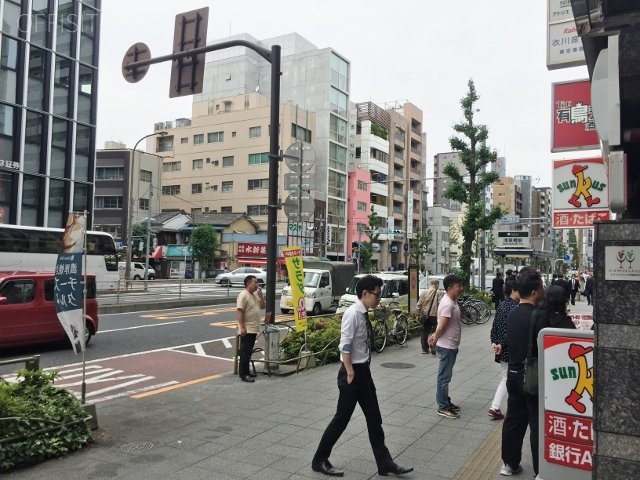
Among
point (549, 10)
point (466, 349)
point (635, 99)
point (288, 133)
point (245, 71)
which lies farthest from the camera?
point (245, 71)

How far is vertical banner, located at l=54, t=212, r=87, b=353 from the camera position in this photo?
20.0ft

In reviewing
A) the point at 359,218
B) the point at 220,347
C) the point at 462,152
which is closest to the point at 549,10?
the point at 220,347

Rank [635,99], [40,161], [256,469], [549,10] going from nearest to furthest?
[635,99], [256,469], [549,10], [40,161]

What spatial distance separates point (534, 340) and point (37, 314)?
10.0m

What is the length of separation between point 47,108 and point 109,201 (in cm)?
2285

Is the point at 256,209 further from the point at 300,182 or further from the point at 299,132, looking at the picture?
the point at 300,182

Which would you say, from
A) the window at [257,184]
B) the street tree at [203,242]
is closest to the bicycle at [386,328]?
the street tree at [203,242]

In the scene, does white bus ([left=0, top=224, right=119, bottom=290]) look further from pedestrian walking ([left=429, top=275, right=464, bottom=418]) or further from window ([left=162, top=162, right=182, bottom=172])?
window ([left=162, top=162, right=182, bottom=172])

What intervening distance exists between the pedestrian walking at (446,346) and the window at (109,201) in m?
53.7

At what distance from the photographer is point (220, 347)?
1283cm

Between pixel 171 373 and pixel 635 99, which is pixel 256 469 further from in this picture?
pixel 171 373

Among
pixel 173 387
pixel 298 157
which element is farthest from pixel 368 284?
pixel 298 157

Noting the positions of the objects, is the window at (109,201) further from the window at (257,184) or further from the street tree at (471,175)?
the street tree at (471,175)

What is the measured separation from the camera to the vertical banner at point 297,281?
958 cm
